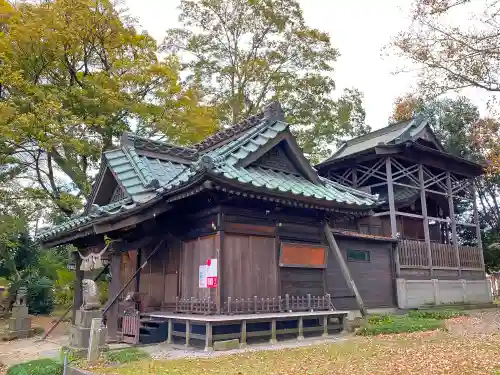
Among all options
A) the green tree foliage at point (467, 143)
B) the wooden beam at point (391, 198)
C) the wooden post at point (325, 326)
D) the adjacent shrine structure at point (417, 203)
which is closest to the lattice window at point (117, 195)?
the wooden post at point (325, 326)

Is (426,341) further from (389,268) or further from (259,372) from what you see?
(389,268)

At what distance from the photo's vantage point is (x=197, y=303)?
1076cm

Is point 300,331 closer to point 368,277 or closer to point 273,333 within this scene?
point 273,333

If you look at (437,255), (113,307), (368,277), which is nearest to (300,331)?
(113,307)

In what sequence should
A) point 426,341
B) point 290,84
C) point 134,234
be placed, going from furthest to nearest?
point 290,84 < point 134,234 < point 426,341

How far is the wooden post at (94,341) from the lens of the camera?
8.90 m

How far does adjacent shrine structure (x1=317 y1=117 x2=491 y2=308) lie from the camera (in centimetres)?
1941

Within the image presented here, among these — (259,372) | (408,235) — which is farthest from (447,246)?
(259,372)

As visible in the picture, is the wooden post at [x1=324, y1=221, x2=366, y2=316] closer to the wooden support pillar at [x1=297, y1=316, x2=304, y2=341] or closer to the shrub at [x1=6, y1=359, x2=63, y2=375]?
the wooden support pillar at [x1=297, y1=316, x2=304, y2=341]

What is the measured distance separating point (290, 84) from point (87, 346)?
22188 millimetres

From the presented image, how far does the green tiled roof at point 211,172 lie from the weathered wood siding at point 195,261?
1.73 metres

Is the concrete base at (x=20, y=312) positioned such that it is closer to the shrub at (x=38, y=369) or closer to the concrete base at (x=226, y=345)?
the shrub at (x=38, y=369)

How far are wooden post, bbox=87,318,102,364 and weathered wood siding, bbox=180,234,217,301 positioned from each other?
2.63 meters

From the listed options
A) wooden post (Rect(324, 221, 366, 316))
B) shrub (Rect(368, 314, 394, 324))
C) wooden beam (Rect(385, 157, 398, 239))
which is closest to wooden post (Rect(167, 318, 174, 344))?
wooden post (Rect(324, 221, 366, 316))
